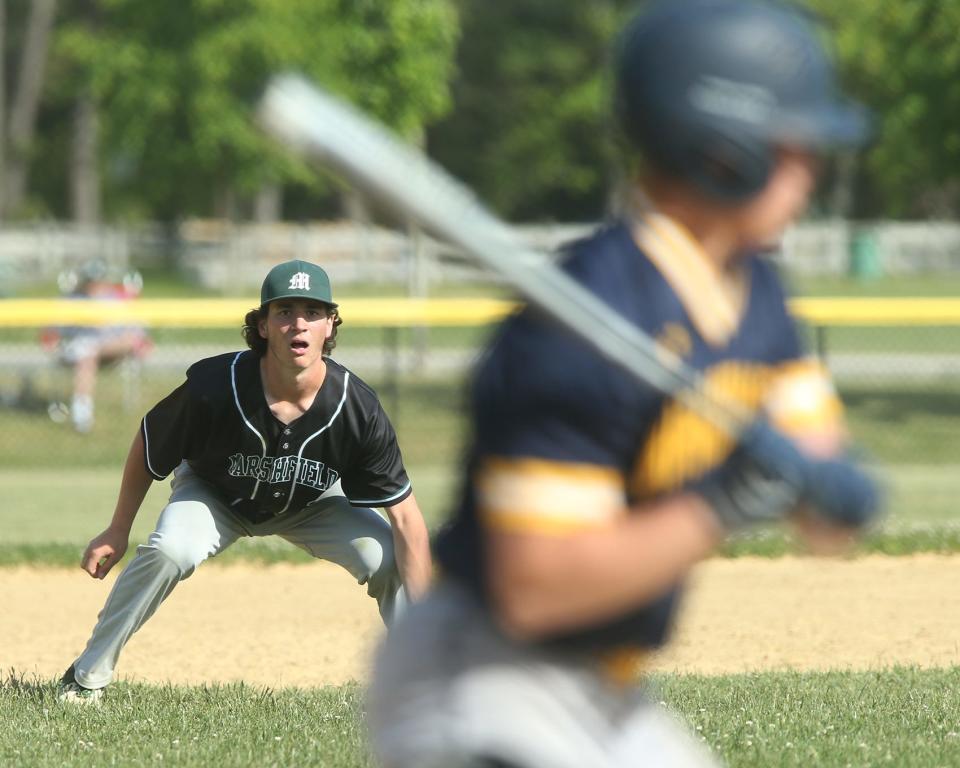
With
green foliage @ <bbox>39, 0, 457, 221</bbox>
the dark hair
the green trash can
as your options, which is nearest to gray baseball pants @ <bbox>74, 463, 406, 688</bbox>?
the dark hair

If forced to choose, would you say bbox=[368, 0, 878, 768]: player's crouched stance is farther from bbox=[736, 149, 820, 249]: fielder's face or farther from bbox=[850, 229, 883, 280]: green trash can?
bbox=[850, 229, 883, 280]: green trash can

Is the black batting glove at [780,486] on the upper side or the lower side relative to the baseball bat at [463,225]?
lower

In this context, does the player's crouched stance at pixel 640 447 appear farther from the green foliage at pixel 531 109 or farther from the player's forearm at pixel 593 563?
the green foliage at pixel 531 109

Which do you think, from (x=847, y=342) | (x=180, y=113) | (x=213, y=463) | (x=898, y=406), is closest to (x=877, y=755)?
(x=213, y=463)

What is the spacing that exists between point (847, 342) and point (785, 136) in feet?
69.5

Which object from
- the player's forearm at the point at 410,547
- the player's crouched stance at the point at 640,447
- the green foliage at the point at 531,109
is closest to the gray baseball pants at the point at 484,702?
the player's crouched stance at the point at 640,447

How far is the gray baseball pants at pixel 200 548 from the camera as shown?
5.95 metres

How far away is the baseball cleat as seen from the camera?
6195mm

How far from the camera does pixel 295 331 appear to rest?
5.92m

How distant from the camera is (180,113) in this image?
28531 millimetres

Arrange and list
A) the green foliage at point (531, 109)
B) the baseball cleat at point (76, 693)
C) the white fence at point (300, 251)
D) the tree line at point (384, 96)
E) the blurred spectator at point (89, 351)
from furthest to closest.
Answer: the green foliage at point (531, 109) → the white fence at point (300, 251) → the tree line at point (384, 96) → the blurred spectator at point (89, 351) → the baseball cleat at point (76, 693)

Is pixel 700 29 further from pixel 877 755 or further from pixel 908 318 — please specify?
pixel 908 318

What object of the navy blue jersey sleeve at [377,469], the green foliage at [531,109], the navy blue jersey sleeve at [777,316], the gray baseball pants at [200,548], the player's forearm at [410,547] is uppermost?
the navy blue jersey sleeve at [777,316]

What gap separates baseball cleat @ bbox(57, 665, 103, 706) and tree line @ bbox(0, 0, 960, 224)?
2.75m
